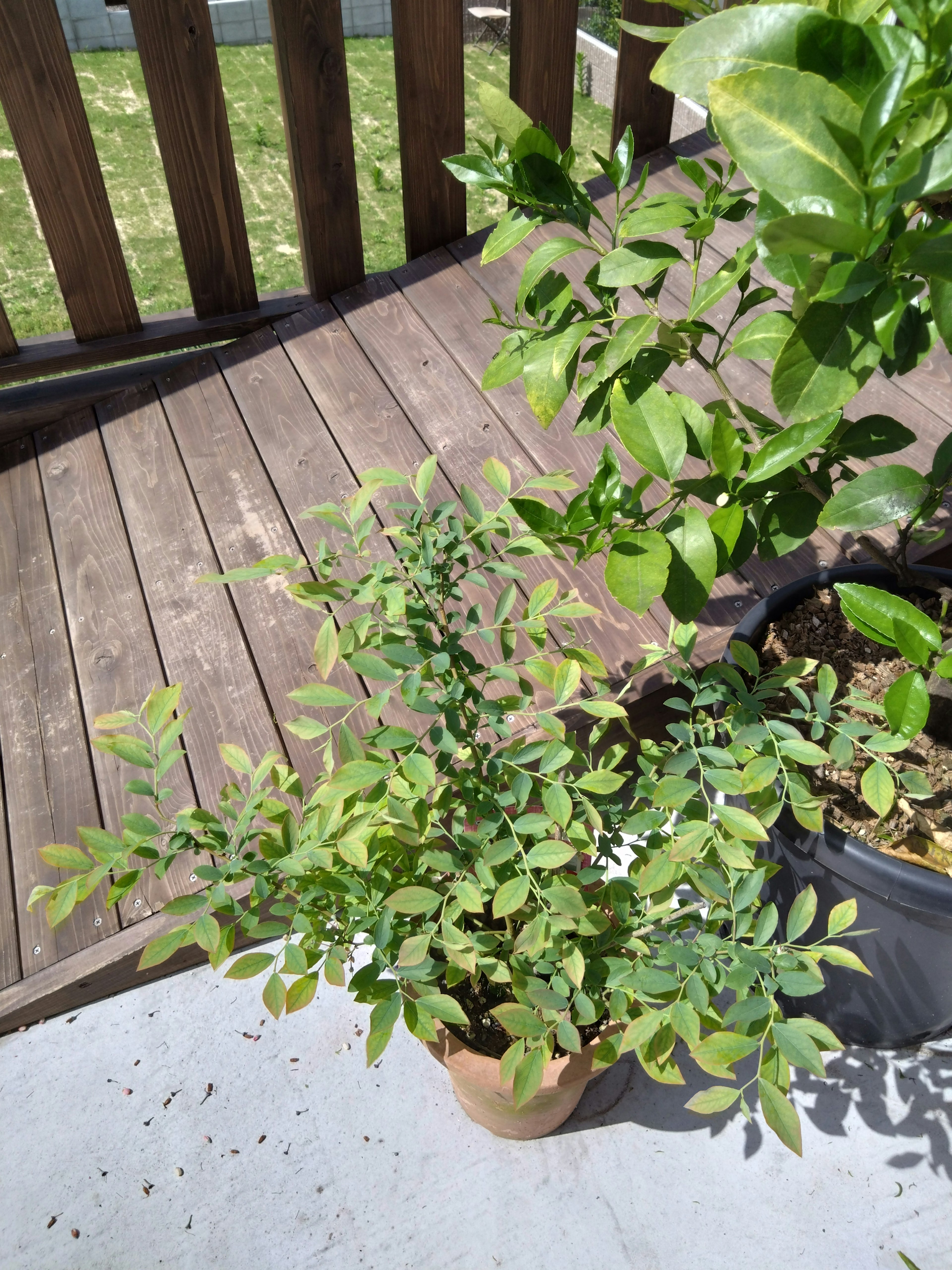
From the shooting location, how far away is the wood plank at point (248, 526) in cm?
177

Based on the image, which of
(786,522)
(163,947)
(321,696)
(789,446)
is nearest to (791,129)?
(789,446)

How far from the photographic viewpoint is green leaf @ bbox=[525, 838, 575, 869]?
101 cm

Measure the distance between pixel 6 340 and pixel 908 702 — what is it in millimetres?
2089

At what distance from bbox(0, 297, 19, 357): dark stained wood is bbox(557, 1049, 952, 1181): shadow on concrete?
1970mm

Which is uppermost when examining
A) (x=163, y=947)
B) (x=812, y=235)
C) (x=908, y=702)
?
(x=812, y=235)

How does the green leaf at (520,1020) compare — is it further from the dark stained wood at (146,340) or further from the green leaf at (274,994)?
the dark stained wood at (146,340)

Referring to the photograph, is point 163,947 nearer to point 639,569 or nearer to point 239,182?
point 639,569

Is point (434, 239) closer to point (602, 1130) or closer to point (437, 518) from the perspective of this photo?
point (437, 518)

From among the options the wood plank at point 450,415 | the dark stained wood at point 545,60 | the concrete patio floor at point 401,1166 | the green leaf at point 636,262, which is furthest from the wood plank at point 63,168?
the concrete patio floor at point 401,1166

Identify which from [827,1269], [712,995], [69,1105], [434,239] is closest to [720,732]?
[712,995]

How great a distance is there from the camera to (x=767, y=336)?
0.96 m

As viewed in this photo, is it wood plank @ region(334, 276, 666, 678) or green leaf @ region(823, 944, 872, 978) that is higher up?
green leaf @ region(823, 944, 872, 978)

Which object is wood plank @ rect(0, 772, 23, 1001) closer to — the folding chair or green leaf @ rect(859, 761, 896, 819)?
green leaf @ rect(859, 761, 896, 819)

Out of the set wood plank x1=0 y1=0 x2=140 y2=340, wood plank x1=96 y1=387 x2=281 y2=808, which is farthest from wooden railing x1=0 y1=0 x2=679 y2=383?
wood plank x1=96 y1=387 x2=281 y2=808
